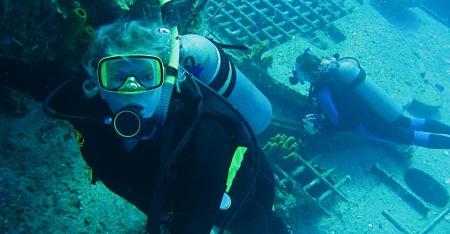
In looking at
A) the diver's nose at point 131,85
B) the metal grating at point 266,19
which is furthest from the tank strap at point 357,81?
the diver's nose at point 131,85

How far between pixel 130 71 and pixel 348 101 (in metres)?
6.24

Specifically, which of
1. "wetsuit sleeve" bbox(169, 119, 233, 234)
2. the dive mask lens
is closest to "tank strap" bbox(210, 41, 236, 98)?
"wetsuit sleeve" bbox(169, 119, 233, 234)

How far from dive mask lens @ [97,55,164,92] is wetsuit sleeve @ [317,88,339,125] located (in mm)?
5433

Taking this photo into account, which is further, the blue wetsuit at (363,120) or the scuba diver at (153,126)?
the blue wetsuit at (363,120)

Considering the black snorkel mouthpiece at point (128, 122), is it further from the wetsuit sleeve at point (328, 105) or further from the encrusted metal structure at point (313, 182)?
the wetsuit sleeve at point (328, 105)

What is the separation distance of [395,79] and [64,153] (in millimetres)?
9081

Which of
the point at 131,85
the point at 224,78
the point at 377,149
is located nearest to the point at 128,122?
the point at 131,85

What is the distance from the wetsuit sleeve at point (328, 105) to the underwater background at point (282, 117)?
775 mm

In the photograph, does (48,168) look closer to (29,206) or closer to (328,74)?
(29,206)

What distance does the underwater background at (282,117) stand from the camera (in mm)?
3119

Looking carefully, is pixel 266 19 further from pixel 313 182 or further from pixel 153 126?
pixel 153 126

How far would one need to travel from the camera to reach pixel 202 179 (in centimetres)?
209

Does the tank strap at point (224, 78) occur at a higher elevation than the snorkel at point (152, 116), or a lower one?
lower

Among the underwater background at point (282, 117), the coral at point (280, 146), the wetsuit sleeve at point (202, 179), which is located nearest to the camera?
the wetsuit sleeve at point (202, 179)
